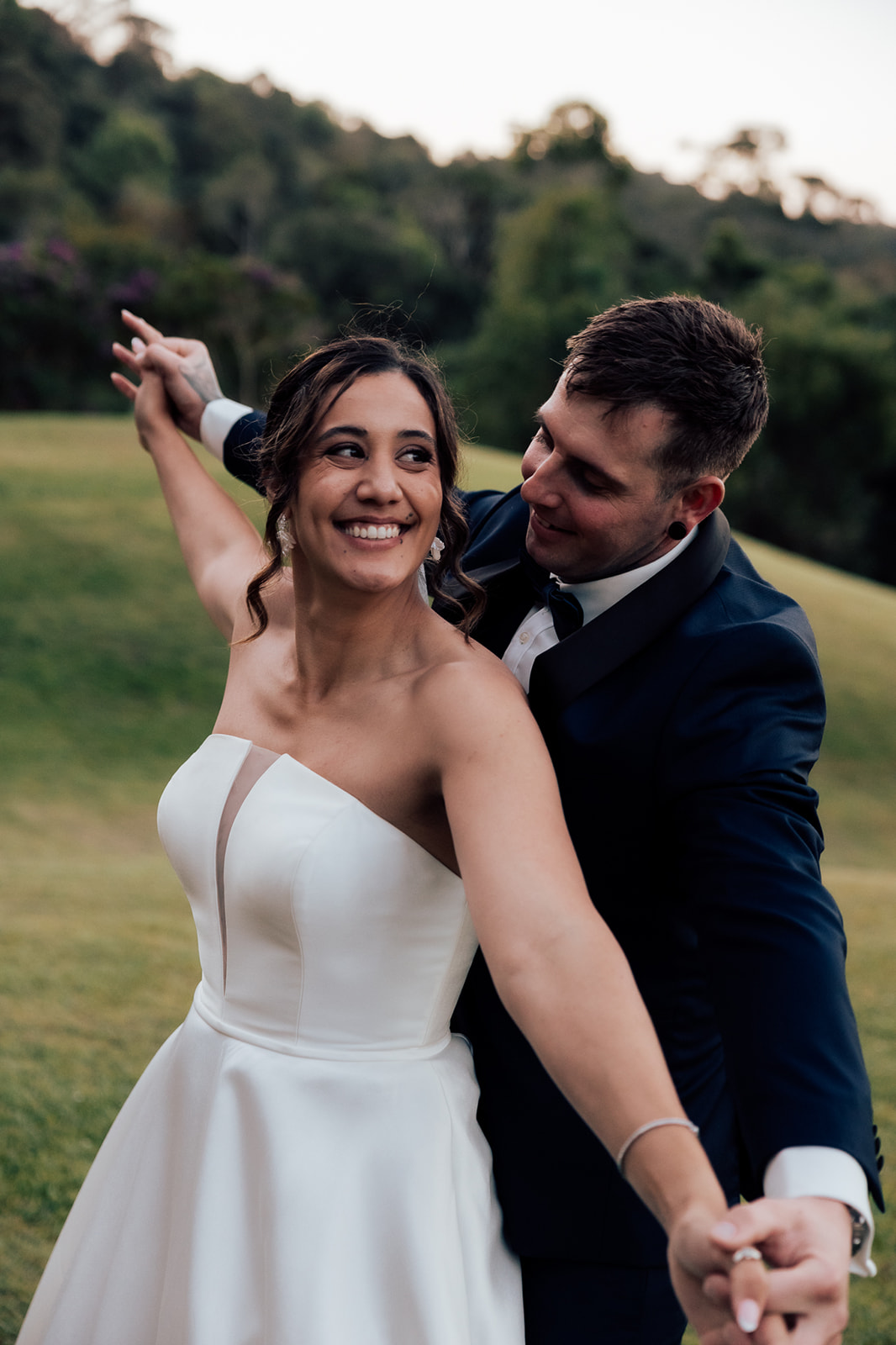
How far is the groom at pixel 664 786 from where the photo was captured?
195 centimetres

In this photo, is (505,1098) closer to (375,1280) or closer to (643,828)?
(375,1280)

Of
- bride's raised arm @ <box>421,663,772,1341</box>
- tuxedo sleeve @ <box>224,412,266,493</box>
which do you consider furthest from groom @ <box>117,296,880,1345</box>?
tuxedo sleeve @ <box>224,412,266,493</box>

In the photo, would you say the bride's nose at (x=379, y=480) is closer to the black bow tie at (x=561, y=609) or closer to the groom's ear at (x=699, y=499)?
the black bow tie at (x=561, y=609)

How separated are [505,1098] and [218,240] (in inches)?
2086

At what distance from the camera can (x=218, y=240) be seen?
50938 millimetres

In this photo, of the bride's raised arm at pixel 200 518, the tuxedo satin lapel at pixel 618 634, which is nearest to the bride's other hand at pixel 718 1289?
the tuxedo satin lapel at pixel 618 634

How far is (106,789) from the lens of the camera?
11.3m

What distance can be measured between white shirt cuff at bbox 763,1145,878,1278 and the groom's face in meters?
1.21

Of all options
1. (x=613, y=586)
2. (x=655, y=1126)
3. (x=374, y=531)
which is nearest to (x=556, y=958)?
(x=655, y=1126)

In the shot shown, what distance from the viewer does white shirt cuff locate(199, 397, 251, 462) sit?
3516 millimetres

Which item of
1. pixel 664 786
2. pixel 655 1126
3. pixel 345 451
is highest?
pixel 345 451

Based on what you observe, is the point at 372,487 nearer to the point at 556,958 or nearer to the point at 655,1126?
the point at 556,958

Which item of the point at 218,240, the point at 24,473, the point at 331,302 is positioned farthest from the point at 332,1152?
the point at 218,240

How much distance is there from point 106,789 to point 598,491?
379 inches
